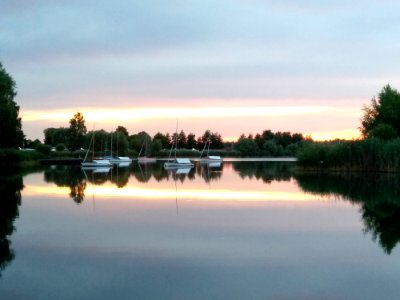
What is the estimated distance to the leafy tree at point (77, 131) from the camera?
99.8 m

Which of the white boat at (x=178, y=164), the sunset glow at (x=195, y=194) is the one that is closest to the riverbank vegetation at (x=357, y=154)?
the sunset glow at (x=195, y=194)

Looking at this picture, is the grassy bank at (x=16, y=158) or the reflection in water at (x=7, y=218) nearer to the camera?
the reflection in water at (x=7, y=218)

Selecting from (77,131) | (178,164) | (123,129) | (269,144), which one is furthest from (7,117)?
(269,144)

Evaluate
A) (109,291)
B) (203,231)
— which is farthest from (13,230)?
(109,291)

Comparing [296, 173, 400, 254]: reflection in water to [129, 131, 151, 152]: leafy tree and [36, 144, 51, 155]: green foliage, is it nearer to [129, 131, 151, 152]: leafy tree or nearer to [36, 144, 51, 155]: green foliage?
[36, 144, 51, 155]: green foliage

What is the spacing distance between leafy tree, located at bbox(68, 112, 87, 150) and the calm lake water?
79.0 metres

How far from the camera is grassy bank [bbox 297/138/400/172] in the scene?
42.1 metres

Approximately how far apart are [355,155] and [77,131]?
236 ft

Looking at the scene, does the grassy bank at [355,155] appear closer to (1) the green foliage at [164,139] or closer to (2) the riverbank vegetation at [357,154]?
(2) the riverbank vegetation at [357,154]

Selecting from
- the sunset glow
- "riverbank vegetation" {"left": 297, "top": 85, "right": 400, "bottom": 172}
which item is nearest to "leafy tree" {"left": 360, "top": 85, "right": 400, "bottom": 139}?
"riverbank vegetation" {"left": 297, "top": 85, "right": 400, "bottom": 172}

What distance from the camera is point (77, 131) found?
349 feet

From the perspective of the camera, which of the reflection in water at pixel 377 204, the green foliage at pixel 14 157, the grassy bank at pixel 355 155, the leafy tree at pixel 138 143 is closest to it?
the reflection in water at pixel 377 204

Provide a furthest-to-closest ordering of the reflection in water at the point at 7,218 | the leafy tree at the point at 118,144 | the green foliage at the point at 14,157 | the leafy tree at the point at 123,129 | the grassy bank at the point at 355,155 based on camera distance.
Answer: the leafy tree at the point at 123,129 → the leafy tree at the point at 118,144 → the green foliage at the point at 14,157 → the grassy bank at the point at 355,155 → the reflection in water at the point at 7,218

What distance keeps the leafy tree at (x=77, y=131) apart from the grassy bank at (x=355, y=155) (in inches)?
2392
